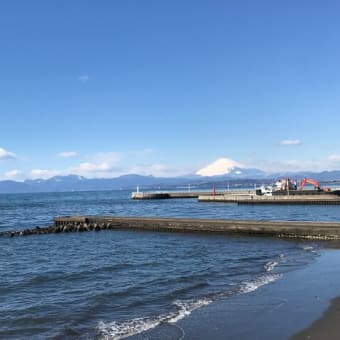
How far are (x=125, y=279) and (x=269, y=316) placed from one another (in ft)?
28.5

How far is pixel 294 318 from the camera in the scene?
39.3 feet

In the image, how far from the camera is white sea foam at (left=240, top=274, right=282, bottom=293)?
16.4 m

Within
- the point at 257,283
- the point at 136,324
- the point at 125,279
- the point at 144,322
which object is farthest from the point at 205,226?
the point at 136,324

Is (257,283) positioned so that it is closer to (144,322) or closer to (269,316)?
(269,316)

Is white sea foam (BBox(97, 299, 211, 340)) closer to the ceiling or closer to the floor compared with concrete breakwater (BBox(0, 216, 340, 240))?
closer to the floor

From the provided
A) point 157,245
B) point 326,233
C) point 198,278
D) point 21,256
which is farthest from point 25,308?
point 326,233

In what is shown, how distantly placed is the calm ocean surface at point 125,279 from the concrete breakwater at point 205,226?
168cm

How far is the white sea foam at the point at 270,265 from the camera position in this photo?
2087cm

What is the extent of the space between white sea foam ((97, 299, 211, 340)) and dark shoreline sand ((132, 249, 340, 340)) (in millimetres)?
319

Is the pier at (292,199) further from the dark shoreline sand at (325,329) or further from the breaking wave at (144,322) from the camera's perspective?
the dark shoreline sand at (325,329)

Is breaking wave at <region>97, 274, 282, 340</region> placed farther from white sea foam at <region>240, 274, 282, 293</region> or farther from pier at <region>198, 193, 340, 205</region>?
pier at <region>198, 193, 340, 205</region>

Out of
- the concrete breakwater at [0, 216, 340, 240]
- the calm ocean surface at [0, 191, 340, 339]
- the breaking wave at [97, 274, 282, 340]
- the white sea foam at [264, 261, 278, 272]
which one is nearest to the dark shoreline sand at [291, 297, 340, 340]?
the calm ocean surface at [0, 191, 340, 339]

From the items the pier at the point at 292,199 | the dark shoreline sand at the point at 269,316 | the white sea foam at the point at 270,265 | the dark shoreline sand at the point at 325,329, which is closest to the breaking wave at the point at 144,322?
the dark shoreline sand at the point at 269,316

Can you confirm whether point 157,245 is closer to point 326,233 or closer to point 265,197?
point 326,233
